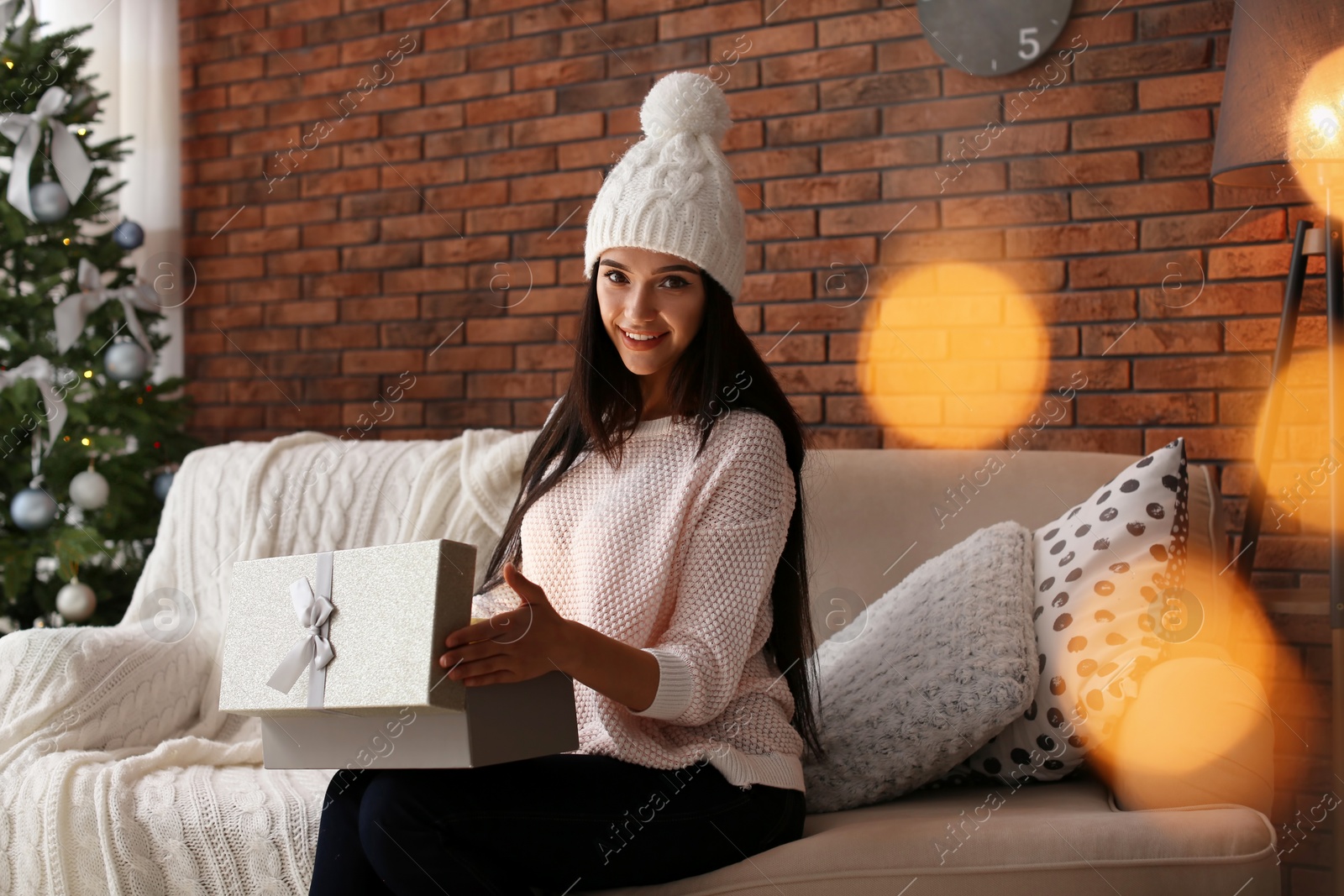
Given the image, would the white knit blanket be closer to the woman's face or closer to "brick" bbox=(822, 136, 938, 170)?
the woman's face

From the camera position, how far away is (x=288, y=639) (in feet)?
4.01

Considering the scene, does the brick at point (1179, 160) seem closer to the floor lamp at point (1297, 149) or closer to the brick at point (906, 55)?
the floor lamp at point (1297, 149)

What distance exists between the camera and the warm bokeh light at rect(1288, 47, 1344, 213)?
5.72ft

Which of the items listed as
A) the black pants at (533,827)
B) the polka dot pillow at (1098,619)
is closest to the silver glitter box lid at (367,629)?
the black pants at (533,827)

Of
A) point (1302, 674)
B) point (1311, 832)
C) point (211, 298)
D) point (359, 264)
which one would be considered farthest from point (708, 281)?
point (211, 298)

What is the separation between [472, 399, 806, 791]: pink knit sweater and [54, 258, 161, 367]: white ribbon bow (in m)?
1.70

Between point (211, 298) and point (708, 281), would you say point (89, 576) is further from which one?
point (708, 281)

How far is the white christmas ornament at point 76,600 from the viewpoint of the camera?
2.60 m

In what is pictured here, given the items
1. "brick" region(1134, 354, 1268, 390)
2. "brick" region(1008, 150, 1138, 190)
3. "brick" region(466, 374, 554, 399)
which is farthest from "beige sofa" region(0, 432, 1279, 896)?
"brick" region(1008, 150, 1138, 190)

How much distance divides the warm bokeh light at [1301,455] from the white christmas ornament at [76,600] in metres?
2.49

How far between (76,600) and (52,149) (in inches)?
41.7

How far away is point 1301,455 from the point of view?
2.20 meters

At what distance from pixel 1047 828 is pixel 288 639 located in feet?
2.81

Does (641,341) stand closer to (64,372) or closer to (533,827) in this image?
(533,827)
